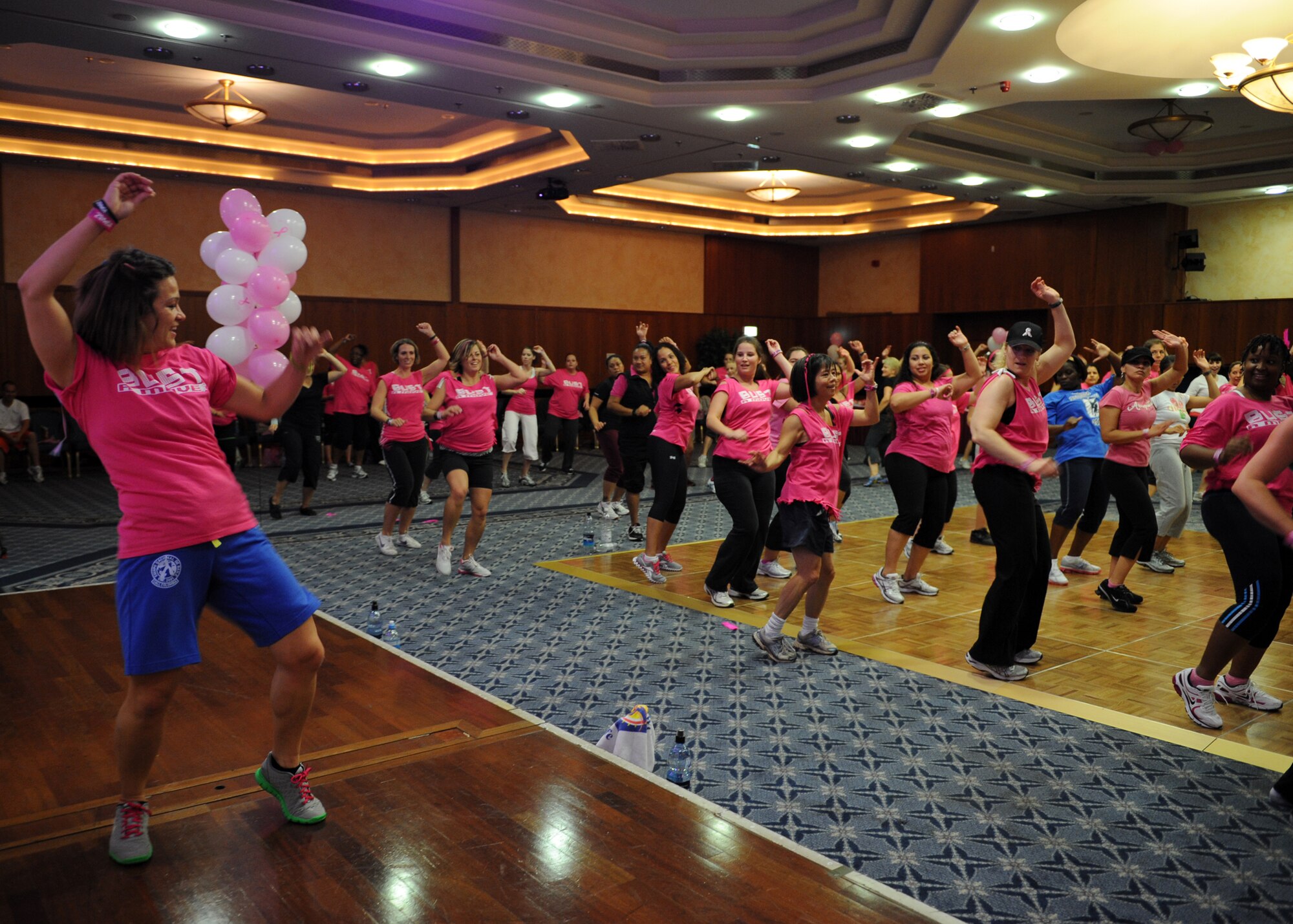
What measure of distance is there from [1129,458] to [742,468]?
101 inches

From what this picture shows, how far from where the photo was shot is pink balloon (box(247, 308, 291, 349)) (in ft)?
17.4

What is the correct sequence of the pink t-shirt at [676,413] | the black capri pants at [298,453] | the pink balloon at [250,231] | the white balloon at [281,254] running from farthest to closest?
the black capri pants at [298,453] < the pink t-shirt at [676,413] < the white balloon at [281,254] < the pink balloon at [250,231]

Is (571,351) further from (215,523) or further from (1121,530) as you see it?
(215,523)

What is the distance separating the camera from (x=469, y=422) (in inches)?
266

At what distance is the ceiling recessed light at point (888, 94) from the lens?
942cm

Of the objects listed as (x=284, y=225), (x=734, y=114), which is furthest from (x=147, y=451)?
(x=734, y=114)

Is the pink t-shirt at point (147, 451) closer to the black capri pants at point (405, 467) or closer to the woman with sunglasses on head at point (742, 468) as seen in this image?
the woman with sunglasses on head at point (742, 468)

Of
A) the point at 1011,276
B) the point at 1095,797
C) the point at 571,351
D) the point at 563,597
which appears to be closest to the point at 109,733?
the point at 563,597

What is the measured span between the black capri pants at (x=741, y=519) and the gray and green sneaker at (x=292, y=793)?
129 inches

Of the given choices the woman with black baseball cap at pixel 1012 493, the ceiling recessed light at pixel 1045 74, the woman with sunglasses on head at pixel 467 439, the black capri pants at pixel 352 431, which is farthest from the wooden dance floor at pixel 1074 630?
the black capri pants at pixel 352 431

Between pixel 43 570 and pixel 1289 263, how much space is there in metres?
17.1

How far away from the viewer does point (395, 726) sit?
382cm

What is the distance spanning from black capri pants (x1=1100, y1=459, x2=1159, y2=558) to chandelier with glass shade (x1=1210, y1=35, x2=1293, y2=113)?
3013 mm

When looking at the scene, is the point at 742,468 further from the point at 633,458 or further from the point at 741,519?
the point at 633,458
